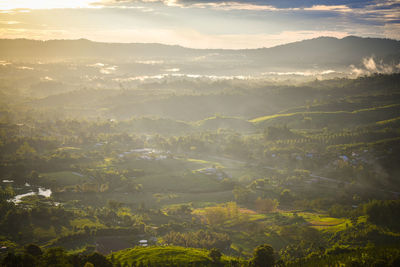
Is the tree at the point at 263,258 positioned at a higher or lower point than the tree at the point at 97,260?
lower

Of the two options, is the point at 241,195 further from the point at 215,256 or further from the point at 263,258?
the point at 263,258

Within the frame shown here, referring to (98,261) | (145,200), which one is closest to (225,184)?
(145,200)

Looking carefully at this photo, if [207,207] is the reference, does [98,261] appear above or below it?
above

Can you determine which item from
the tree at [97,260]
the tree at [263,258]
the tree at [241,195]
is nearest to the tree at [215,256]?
the tree at [263,258]

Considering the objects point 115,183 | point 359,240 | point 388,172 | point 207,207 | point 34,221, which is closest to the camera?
point 359,240

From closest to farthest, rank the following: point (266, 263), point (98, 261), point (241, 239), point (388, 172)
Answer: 1. point (98, 261)
2. point (266, 263)
3. point (241, 239)
4. point (388, 172)

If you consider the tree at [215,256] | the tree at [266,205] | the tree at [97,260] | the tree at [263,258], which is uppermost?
the tree at [97,260]

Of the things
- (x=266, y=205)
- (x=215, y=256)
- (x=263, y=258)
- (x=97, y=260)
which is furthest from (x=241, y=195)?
(x=97, y=260)

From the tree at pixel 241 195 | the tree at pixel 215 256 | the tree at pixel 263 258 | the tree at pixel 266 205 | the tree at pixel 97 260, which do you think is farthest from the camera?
the tree at pixel 241 195

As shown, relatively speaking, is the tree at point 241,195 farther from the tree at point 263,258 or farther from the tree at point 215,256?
the tree at point 263,258

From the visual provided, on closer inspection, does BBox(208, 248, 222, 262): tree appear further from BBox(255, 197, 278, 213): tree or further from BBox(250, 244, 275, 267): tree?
BBox(255, 197, 278, 213): tree

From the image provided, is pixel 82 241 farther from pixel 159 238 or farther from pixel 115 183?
pixel 115 183
